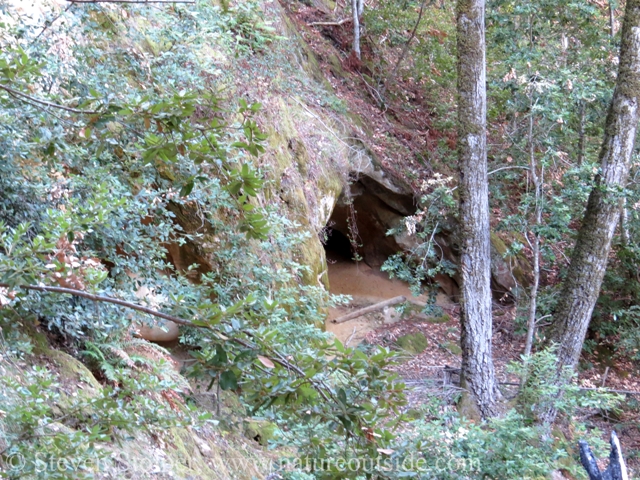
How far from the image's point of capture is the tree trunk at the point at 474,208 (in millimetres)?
7543

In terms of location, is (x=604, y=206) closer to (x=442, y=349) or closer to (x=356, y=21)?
(x=442, y=349)

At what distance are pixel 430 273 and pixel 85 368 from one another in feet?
17.3

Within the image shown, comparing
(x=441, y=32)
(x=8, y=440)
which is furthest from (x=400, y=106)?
(x=8, y=440)

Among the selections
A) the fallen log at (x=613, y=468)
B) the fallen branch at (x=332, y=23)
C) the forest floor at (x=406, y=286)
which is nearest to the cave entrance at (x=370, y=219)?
the forest floor at (x=406, y=286)

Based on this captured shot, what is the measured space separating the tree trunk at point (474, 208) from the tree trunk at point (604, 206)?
1.12 metres

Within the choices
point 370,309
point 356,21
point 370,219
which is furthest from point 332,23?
point 370,309

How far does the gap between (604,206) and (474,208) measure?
6.41 feet

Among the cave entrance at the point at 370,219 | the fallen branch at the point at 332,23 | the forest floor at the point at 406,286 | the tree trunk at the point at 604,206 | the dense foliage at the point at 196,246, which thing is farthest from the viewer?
the fallen branch at the point at 332,23

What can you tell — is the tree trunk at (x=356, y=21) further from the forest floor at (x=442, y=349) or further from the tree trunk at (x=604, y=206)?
the tree trunk at (x=604, y=206)

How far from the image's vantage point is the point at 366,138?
1206 cm

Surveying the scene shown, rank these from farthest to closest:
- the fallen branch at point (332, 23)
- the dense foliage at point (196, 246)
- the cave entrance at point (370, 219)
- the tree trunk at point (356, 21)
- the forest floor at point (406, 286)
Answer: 1. the fallen branch at point (332, 23)
2. the tree trunk at point (356, 21)
3. the cave entrance at point (370, 219)
4. the forest floor at point (406, 286)
5. the dense foliage at point (196, 246)

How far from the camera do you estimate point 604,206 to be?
8023 millimetres

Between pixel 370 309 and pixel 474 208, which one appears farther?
pixel 370 309

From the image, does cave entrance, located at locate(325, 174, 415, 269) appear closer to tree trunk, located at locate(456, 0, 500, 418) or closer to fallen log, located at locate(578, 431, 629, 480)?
tree trunk, located at locate(456, 0, 500, 418)
